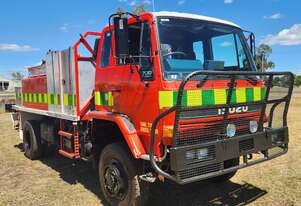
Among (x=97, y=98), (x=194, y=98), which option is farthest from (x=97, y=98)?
(x=194, y=98)

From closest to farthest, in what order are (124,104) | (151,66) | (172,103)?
(172,103) < (151,66) < (124,104)

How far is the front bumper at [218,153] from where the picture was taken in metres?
3.57

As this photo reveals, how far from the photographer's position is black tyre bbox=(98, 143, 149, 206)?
420cm

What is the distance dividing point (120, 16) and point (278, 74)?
2059mm

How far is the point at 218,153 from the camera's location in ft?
12.6

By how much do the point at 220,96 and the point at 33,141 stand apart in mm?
5251

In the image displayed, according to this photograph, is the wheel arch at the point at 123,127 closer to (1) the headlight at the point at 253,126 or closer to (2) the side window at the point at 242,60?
(1) the headlight at the point at 253,126

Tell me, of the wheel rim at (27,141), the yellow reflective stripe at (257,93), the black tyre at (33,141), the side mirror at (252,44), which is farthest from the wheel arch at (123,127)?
the wheel rim at (27,141)

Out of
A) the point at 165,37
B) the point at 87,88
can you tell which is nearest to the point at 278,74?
the point at 165,37

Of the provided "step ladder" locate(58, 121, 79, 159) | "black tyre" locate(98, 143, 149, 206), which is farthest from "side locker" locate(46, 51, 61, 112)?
"black tyre" locate(98, 143, 149, 206)

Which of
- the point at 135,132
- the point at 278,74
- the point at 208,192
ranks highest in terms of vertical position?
the point at 278,74

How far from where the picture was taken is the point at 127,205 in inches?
171

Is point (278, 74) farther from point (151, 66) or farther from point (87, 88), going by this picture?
point (87, 88)

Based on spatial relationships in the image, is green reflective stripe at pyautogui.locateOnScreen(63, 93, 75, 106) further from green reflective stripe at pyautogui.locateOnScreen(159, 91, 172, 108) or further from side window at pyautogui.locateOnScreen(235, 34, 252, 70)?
side window at pyautogui.locateOnScreen(235, 34, 252, 70)
